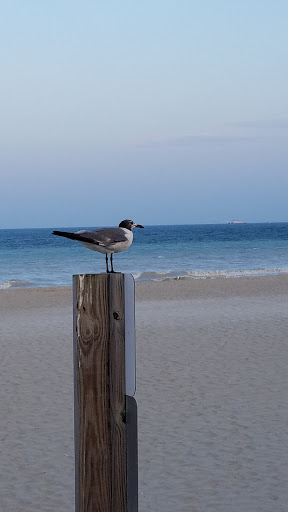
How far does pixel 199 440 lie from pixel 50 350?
232 inches

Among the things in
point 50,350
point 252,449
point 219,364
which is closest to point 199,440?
point 252,449

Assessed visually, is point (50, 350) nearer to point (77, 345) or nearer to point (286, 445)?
point (286, 445)

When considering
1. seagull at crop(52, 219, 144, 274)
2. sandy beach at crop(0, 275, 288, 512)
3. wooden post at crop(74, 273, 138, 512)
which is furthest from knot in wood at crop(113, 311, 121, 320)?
sandy beach at crop(0, 275, 288, 512)

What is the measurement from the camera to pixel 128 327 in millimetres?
2688

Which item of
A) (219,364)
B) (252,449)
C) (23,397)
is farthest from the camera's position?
(219,364)

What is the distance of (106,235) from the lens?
383cm

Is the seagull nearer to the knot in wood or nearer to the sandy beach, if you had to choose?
the knot in wood

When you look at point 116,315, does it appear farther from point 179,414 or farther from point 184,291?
point 184,291

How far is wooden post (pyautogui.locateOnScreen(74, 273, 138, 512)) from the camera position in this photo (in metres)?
2.67

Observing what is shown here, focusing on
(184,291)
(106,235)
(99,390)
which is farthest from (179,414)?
(184,291)

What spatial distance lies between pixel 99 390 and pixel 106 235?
128 centimetres

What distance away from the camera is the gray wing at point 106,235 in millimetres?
3678

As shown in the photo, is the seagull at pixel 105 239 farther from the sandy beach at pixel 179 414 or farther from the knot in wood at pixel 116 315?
the sandy beach at pixel 179 414

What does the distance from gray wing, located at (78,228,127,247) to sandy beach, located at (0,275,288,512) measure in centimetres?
249
